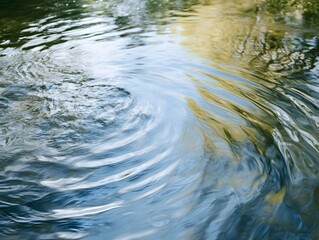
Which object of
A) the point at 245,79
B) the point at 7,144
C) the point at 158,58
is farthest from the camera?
the point at 158,58

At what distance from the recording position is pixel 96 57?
4.10m

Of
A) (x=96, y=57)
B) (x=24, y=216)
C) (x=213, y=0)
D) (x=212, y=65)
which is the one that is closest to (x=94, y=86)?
(x=96, y=57)

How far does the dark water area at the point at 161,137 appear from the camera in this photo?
172 cm

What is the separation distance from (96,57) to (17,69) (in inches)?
34.8

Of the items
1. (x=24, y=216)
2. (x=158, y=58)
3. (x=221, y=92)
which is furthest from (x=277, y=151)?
(x=158, y=58)

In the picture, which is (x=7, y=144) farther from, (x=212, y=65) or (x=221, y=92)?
(x=212, y=65)

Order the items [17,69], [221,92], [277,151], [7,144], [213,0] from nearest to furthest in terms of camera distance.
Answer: [277,151]
[7,144]
[221,92]
[17,69]
[213,0]

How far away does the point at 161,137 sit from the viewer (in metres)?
2.41

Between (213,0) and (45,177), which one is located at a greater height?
(45,177)

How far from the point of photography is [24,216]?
1753 millimetres

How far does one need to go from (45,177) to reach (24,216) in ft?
1.09

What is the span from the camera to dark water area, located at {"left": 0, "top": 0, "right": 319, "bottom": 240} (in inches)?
67.6

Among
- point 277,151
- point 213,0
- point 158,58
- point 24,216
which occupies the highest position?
point 24,216

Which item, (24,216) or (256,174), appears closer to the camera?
(24,216)
